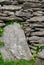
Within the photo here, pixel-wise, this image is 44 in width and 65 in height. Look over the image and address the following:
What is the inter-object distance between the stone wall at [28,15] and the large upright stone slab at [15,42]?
0.45m

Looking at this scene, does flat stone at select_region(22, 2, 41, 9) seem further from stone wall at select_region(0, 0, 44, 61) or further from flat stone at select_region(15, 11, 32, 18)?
flat stone at select_region(15, 11, 32, 18)

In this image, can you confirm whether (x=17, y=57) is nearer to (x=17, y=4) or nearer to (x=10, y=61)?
(x=10, y=61)

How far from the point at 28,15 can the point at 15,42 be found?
9.57 feet

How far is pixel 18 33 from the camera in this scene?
1356 cm

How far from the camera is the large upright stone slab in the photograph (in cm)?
1202

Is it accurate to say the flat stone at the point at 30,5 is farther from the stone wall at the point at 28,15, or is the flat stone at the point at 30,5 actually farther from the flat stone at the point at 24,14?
the flat stone at the point at 24,14

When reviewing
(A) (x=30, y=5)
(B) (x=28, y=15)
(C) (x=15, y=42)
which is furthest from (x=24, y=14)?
(C) (x=15, y=42)

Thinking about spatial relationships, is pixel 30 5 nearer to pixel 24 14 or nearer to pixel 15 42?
pixel 24 14

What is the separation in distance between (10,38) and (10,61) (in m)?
1.91

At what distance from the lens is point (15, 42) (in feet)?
42.2

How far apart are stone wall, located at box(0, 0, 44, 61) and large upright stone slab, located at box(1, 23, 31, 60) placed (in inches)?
17.7

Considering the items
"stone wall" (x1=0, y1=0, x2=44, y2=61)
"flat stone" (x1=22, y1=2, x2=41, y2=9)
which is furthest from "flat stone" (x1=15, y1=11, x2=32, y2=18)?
"flat stone" (x1=22, y1=2, x2=41, y2=9)

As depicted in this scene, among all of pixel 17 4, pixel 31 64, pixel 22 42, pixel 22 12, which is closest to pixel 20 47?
pixel 22 42

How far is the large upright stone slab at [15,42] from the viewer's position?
12.0 m
